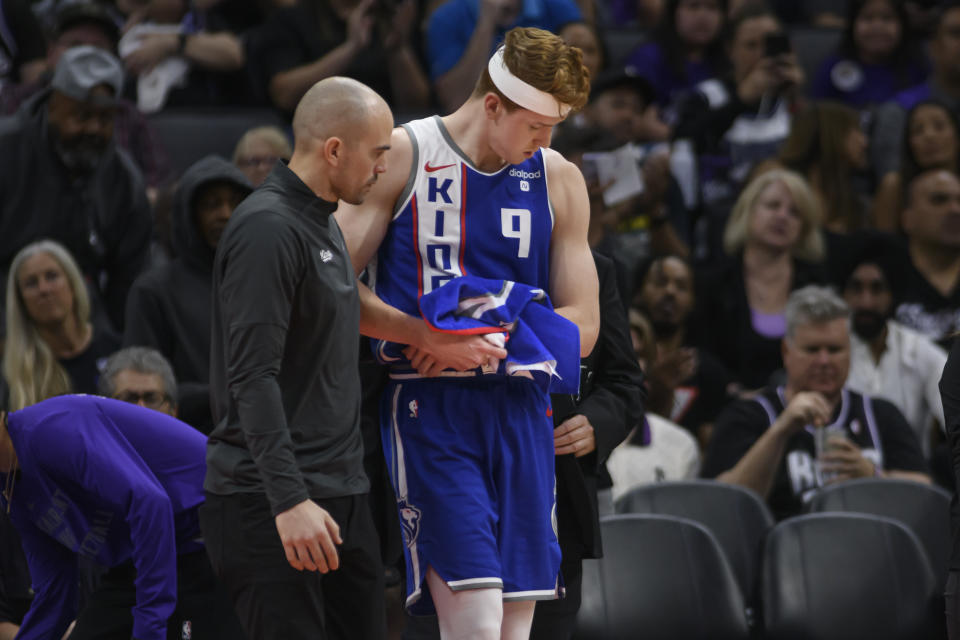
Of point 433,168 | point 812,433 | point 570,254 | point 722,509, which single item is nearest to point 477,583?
point 570,254

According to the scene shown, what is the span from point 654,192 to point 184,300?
318cm

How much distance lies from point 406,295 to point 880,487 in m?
2.76

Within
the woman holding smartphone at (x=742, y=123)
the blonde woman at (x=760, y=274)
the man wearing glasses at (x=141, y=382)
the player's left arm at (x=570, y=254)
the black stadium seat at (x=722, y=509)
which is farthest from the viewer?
the woman holding smartphone at (x=742, y=123)

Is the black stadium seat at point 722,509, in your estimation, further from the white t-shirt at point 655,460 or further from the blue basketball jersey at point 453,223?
the blue basketball jersey at point 453,223

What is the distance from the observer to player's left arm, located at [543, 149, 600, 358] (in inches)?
144

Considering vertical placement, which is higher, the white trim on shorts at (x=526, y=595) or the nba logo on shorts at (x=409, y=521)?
the nba logo on shorts at (x=409, y=521)

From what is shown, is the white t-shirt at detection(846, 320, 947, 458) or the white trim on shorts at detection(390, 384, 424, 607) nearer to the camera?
the white trim on shorts at detection(390, 384, 424, 607)

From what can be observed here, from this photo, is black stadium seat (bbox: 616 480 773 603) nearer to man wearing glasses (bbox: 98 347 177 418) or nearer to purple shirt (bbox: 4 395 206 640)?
man wearing glasses (bbox: 98 347 177 418)

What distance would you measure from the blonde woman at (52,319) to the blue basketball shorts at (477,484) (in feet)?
9.14

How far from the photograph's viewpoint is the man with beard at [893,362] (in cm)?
682

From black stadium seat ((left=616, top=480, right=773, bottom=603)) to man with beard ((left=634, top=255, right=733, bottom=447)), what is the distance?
0.93 m

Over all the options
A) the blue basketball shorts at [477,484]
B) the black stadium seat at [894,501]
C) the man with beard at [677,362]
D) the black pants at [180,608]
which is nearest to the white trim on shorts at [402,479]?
the blue basketball shorts at [477,484]

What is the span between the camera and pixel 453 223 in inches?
140

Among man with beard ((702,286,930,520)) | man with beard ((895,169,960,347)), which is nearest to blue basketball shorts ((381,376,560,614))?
man with beard ((702,286,930,520))
